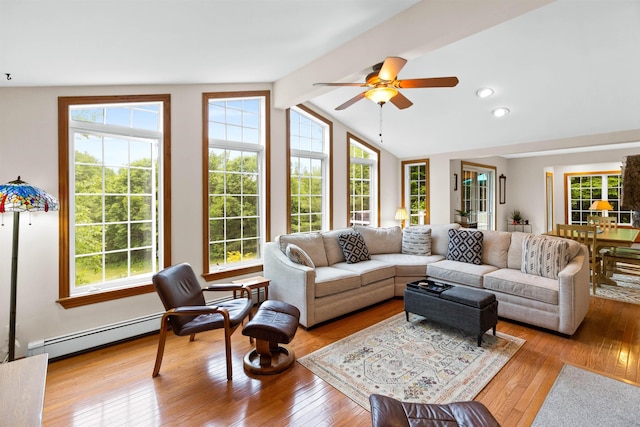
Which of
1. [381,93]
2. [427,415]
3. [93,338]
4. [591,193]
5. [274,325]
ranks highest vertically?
[381,93]

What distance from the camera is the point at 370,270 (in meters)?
3.88

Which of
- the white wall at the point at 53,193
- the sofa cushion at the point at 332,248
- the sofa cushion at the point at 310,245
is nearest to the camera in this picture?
the white wall at the point at 53,193

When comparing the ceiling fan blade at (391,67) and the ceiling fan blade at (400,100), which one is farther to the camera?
the ceiling fan blade at (400,100)

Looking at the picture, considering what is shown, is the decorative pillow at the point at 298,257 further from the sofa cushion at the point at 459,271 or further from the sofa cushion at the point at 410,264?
the sofa cushion at the point at 459,271

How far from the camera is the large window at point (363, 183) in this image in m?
5.60

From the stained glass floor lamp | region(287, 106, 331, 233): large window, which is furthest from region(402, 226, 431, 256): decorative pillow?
the stained glass floor lamp

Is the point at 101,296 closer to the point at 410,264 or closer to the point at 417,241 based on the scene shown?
the point at 410,264

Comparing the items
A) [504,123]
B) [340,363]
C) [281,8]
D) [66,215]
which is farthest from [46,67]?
[504,123]

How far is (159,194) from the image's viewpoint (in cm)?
342

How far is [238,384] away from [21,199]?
2.08 meters

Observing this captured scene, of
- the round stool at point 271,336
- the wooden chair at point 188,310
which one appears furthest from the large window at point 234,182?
the round stool at point 271,336

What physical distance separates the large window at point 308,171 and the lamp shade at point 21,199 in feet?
9.11

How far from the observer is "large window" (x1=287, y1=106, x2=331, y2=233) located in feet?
15.4

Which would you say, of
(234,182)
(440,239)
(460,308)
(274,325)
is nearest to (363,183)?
(440,239)
